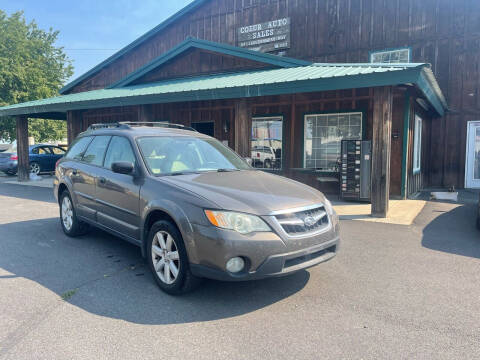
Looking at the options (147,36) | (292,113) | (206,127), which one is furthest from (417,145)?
(147,36)

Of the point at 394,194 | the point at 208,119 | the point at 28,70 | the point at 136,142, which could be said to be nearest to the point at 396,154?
the point at 394,194

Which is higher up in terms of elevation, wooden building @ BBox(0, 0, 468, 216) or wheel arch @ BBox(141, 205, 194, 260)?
wooden building @ BBox(0, 0, 468, 216)

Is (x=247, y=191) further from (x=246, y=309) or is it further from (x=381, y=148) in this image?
(x=381, y=148)

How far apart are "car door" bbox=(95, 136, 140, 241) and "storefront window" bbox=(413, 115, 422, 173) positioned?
924cm

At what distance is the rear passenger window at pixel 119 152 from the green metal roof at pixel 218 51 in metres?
7.73

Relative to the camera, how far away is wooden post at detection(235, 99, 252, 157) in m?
9.54

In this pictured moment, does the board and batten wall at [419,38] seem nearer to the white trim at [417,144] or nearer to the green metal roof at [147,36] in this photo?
the white trim at [417,144]

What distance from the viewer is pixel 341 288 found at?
3857mm

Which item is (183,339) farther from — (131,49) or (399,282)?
(131,49)

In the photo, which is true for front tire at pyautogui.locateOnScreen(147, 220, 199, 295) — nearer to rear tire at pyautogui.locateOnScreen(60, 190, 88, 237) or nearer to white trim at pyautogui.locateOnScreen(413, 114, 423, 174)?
rear tire at pyautogui.locateOnScreen(60, 190, 88, 237)

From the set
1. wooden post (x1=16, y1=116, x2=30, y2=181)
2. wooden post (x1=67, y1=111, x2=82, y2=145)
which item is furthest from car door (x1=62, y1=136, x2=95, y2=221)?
wooden post (x1=16, y1=116, x2=30, y2=181)

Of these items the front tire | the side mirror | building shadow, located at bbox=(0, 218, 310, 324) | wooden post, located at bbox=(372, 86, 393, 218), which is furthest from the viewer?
wooden post, located at bbox=(372, 86, 393, 218)

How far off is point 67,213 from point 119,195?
2059mm

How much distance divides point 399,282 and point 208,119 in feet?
34.5
